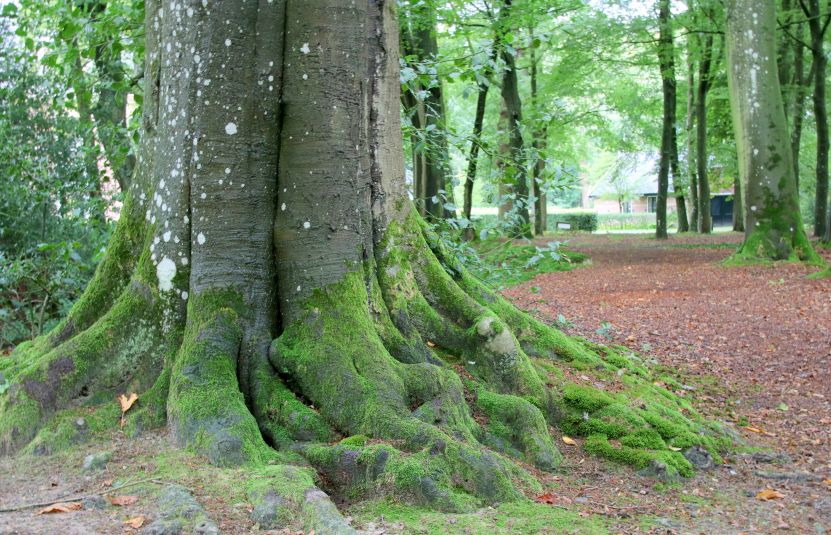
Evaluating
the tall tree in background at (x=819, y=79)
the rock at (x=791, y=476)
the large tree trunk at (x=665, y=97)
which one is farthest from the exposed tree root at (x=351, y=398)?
the large tree trunk at (x=665, y=97)

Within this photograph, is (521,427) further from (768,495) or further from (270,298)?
(270,298)

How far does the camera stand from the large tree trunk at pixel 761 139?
1506 centimetres

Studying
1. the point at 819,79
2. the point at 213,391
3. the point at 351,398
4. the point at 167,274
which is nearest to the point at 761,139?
the point at 819,79

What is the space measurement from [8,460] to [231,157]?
2158 mm

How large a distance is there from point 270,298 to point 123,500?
1569mm

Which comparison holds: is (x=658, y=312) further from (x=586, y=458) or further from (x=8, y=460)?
(x=8, y=460)

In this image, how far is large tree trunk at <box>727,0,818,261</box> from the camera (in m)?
15.1

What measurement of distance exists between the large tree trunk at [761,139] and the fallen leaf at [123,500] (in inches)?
568

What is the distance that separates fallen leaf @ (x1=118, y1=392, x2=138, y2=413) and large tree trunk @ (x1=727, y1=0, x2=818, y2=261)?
13.8 meters

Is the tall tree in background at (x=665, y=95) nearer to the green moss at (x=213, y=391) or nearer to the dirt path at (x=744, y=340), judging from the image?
the dirt path at (x=744, y=340)

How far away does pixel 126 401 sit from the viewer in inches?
173

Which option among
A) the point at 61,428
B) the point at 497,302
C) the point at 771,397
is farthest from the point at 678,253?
the point at 61,428

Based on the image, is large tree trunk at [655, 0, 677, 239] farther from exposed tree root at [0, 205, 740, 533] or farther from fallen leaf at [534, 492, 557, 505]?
fallen leaf at [534, 492, 557, 505]

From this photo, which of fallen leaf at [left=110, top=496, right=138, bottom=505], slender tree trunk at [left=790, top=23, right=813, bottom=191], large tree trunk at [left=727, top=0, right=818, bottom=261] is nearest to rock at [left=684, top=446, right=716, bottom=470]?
fallen leaf at [left=110, top=496, right=138, bottom=505]
